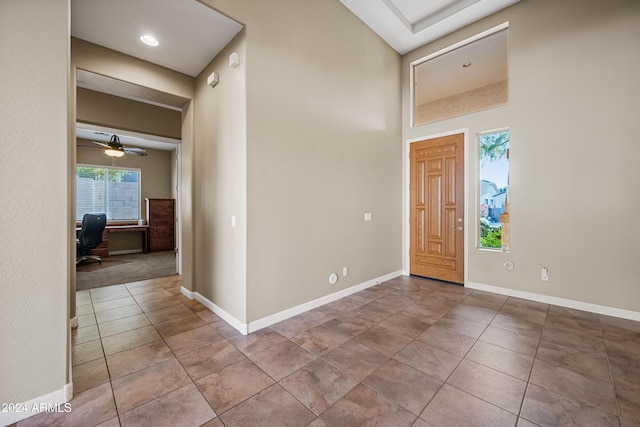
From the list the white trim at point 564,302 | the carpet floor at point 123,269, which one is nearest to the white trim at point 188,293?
the carpet floor at point 123,269

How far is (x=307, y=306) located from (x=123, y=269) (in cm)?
458

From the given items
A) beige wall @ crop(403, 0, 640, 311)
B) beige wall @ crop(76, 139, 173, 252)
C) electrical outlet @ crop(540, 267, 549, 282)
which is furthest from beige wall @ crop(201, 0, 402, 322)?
beige wall @ crop(76, 139, 173, 252)

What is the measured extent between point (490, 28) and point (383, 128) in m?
2.05

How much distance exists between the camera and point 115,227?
21.8 ft

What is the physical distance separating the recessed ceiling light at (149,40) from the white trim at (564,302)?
5385 mm

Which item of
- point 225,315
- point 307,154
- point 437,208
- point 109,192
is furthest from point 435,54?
point 109,192

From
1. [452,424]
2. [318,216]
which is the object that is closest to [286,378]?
[452,424]

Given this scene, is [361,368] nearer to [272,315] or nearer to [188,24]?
[272,315]

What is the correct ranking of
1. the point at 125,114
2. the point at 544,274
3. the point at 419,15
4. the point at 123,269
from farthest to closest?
the point at 123,269 → the point at 125,114 → the point at 419,15 → the point at 544,274

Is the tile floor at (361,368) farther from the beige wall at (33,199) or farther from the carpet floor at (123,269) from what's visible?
the carpet floor at (123,269)

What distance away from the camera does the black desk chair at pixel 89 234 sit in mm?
5445

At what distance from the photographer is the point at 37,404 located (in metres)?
1.56

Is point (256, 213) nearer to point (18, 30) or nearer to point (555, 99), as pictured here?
point (18, 30)

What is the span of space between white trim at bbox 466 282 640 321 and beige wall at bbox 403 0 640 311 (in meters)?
0.06
